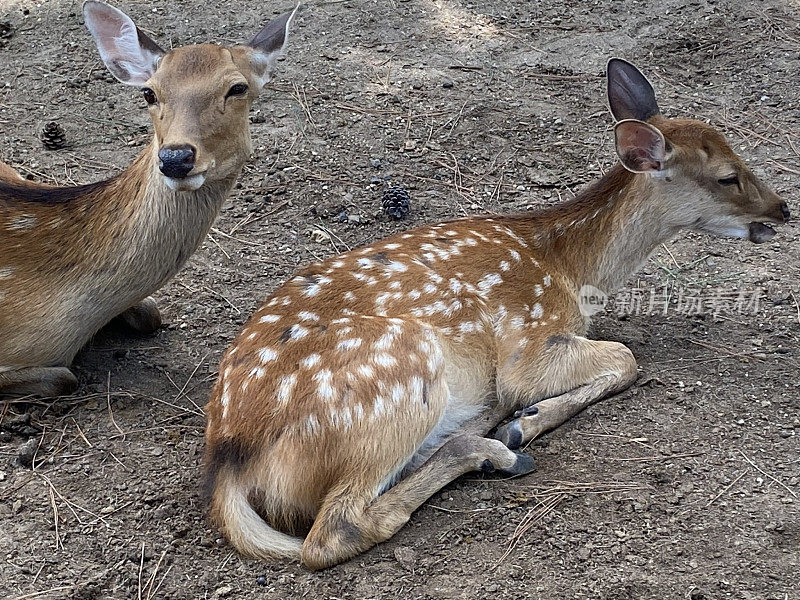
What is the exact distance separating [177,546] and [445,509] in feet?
3.06

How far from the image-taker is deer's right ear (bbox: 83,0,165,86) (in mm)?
4113

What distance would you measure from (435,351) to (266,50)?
1575mm

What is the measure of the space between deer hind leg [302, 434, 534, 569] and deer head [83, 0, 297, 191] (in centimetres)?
139

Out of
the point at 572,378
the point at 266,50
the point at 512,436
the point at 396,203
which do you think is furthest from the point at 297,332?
the point at 396,203

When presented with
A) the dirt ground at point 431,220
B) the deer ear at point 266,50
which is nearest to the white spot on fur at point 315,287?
the dirt ground at point 431,220

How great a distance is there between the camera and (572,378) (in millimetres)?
4008

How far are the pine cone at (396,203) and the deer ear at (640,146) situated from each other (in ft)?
4.89

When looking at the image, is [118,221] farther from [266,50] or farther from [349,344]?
[349,344]

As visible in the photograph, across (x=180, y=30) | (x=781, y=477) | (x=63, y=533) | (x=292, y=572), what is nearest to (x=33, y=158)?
(x=180, y=30)

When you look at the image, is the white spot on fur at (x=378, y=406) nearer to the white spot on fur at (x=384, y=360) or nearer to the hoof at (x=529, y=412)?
the white spot on fur at (x=384, y=360)

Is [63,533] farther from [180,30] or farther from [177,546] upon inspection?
[180,30]

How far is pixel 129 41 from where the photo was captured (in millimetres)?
4121

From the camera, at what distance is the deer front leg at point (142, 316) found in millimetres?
4477

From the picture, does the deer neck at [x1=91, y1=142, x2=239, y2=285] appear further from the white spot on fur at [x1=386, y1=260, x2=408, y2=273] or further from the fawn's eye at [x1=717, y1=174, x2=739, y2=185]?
the fawn's eye at [x1=717, y1=174, x2=739, y2=185]
